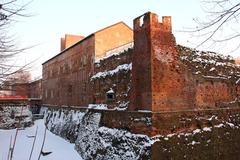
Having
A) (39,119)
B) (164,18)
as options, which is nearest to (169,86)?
(164,18)

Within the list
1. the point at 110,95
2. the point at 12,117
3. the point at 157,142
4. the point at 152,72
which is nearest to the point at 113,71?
the point at 110,95

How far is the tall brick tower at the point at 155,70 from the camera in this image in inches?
433

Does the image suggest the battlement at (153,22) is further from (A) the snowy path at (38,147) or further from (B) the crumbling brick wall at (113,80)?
(A) the snowy path at (38,147)

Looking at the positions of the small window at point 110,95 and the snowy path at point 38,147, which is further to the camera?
the snowy path at point 38,147

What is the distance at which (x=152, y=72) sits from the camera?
10992mm

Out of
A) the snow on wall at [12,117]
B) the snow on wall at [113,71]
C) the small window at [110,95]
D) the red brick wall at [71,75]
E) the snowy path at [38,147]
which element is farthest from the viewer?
the snow on wall at [12,117]

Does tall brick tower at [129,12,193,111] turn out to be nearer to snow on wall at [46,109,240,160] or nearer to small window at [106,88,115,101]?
snow on wall at [46,109,240,160]

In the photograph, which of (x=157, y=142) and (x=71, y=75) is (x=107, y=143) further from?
(x=71, y=75)

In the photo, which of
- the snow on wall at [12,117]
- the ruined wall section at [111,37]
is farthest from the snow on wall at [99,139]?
the snow on wall at [12,117]

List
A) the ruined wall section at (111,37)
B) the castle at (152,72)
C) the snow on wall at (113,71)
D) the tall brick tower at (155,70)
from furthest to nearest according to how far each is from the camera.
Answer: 1. the ruined wall section at (111,37)
2. the snow on wall at (113,71)
3. the castle at (152,72)
4. the tall brick tower at (155,70)

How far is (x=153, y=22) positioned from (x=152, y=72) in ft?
7.25

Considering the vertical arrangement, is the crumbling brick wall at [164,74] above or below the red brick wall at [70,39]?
below

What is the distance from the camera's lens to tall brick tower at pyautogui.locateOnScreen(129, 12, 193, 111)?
433 inches

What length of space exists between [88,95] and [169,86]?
7.83 meters
